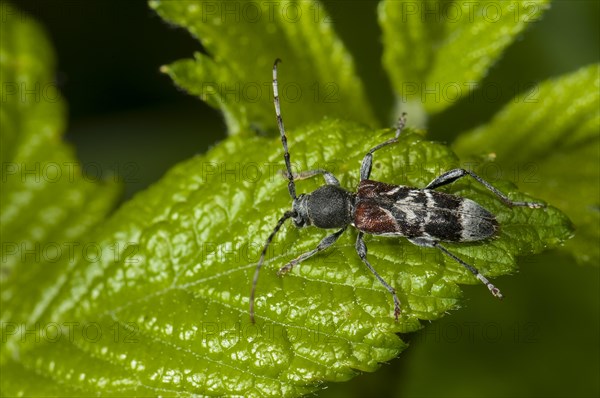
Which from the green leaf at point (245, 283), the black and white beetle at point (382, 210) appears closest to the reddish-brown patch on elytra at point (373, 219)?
the black and white beetle at point (382, 210)

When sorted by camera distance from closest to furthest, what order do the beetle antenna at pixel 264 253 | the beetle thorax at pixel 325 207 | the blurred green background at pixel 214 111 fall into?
the beetle antenna at pixel 264 253, the beetle thorax at pixel 325 207, the blurred green background at pixel 214 111

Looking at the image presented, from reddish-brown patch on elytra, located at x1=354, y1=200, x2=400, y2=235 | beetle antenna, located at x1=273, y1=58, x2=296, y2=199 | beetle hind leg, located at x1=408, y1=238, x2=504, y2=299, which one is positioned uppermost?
beetle antenna, located at x1=273, y1=58, x2=296, y2=199

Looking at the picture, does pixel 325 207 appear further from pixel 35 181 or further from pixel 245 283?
pixel 35 181

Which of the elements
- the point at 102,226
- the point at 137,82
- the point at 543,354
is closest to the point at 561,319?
the point at 543,354

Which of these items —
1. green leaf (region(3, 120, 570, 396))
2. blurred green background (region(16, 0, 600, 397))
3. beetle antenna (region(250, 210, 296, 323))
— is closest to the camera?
green leaf (region(3, 120, 570, 396))

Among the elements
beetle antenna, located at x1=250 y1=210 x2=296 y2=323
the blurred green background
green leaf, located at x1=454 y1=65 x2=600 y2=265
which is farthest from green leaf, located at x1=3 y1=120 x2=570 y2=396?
the blurred green background

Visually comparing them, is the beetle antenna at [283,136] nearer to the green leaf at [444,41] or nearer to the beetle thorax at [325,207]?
the beetle thorax at [325,207]

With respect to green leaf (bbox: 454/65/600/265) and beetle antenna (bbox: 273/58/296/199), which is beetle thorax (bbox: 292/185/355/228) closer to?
beetle antenna (bbox: 273/58/296/199)
